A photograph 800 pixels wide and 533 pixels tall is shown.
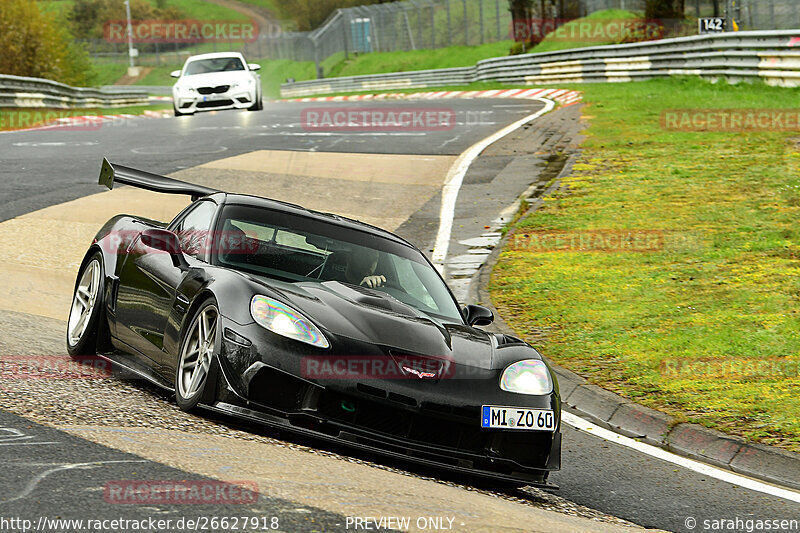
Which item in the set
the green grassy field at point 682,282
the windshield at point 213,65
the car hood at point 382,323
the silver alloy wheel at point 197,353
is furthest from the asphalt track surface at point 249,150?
the windshield at point 213,65

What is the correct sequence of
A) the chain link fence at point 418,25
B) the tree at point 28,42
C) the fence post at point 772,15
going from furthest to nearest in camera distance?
the chain link fence at point 418,25, the tree at point 28,42, the fence post at point 772,15

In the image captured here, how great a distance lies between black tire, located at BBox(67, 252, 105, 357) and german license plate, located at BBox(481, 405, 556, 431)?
300cm

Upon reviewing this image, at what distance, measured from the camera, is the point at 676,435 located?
703 cm

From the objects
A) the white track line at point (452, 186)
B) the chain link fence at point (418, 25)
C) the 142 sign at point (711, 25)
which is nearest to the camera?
the white track line at point (452, 186)

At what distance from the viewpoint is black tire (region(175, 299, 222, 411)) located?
550 centimetres

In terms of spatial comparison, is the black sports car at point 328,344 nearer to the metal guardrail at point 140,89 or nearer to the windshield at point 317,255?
the windshield at point 317,255

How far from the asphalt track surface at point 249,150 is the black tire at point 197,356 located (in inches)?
31.5

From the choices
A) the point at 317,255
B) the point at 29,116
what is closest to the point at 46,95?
the point at 29,116

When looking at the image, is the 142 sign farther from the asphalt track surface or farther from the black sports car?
the black sports car

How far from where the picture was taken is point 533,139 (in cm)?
2067

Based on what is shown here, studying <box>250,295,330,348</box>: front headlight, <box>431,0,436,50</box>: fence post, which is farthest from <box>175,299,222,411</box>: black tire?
<box>431,0,436,50</box>: fence post

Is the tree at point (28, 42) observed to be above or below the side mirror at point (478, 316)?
above

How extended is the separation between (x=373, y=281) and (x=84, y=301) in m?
2.25

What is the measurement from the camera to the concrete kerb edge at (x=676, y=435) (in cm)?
651
